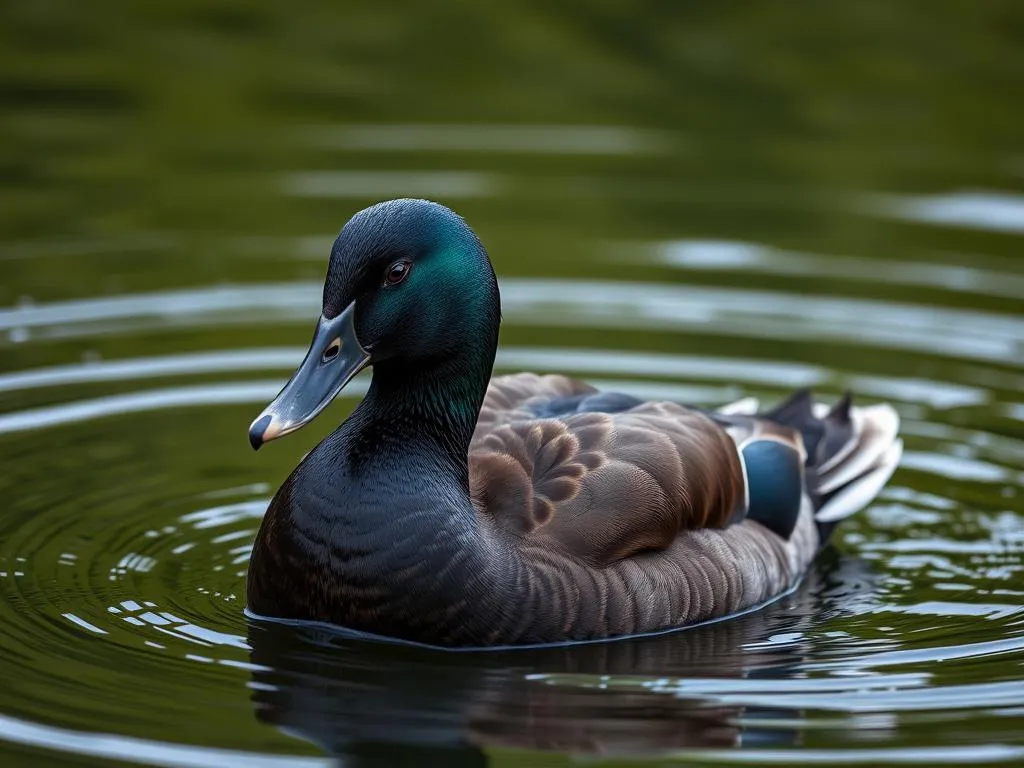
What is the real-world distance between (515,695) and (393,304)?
5.60ft

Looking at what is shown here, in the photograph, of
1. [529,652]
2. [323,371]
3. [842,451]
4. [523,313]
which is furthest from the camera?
[523,313]

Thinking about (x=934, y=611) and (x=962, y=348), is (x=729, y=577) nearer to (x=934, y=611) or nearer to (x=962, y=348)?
(x=934, y=611)

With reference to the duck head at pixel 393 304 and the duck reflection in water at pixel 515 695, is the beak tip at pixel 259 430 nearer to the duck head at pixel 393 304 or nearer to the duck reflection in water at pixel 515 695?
the duck head at pixel 393 304

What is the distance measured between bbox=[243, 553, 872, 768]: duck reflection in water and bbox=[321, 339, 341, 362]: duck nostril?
120 cm

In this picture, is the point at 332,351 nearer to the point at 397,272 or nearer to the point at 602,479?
the point at 397,272

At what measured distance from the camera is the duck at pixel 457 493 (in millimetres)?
8281

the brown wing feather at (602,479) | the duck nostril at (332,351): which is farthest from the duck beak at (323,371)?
the brown wing feather at (602,479)

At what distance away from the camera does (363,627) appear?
8414 mm

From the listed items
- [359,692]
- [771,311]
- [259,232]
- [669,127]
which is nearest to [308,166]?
[259,232]

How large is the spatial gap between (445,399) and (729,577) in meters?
1.66

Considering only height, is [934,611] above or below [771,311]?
below

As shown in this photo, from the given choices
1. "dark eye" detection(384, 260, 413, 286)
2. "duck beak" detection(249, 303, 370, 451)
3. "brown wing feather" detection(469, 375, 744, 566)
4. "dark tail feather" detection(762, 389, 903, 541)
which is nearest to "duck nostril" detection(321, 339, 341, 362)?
"duck beak" detection(249, 303, 370, 451)

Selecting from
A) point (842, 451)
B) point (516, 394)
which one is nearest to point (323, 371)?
point (516, 394)

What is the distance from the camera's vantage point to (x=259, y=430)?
792 cm
